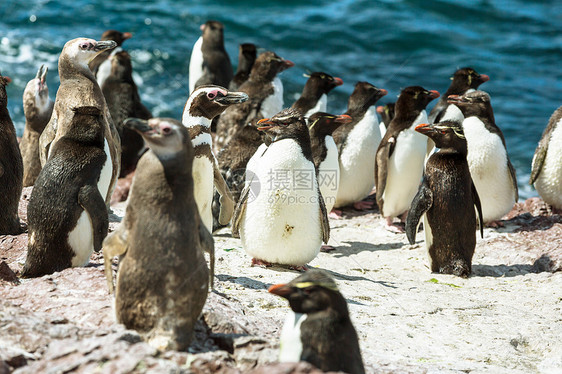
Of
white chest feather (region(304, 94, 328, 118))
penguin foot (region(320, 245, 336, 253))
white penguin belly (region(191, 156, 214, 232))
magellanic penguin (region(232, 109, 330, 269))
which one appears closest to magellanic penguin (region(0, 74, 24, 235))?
white penguin belly (region(191, 156, 214, 232))

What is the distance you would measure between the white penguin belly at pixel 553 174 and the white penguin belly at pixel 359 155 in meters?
2.14

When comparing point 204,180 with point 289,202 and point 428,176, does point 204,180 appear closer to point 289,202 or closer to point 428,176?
point 289,202

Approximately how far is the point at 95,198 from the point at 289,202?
208 cm

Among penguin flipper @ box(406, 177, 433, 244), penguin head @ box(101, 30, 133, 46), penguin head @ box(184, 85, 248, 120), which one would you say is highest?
penguin head @ box(101, 30, 133, 46)

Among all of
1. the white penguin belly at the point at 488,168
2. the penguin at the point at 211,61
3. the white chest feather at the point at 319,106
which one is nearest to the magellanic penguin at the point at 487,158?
the white penguin belly at the point at 488,168

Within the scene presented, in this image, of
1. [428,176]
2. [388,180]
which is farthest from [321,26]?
[428,176]

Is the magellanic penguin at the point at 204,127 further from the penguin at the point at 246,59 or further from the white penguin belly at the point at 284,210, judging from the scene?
the penguin at the point at 246,59

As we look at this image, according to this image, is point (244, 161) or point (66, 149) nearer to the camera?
point (66, 149)

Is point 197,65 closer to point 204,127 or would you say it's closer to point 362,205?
point 362,205

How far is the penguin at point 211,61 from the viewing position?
1422cm

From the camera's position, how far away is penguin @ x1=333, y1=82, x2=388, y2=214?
410 inches

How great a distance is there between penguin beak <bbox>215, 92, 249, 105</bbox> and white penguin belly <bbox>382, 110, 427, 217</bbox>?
3.52 meters

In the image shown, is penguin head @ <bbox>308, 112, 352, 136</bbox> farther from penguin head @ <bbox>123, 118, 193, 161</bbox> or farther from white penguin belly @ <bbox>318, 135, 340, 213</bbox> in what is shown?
penguin head @ <bbox>123, 118, 193, 161</bbox>

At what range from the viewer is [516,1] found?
91.0ft
